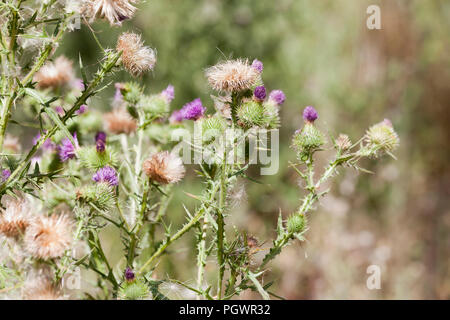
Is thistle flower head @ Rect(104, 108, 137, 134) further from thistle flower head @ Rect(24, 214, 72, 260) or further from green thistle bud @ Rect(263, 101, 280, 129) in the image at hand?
thistle flower head @ Rect(24, 214, 72, 260)

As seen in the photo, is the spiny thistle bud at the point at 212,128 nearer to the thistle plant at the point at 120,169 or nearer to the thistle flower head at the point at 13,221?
the thistle plant at the point at 120,169

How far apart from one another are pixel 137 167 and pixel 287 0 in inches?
130

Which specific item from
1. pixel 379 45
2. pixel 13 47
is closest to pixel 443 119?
pixel 379 45

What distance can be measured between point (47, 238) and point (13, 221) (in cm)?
14

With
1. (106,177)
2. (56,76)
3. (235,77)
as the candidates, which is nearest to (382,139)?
(235,77)

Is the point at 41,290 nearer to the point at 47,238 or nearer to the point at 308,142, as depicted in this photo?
the point at 47,238

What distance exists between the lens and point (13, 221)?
96 cm

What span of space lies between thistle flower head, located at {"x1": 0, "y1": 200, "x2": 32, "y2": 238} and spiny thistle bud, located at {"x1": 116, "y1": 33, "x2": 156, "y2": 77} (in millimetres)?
350

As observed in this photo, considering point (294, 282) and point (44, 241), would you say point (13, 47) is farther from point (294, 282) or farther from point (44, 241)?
point (294, 282)

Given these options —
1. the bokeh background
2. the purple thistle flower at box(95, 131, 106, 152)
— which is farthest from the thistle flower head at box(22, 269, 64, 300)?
the bokeh background

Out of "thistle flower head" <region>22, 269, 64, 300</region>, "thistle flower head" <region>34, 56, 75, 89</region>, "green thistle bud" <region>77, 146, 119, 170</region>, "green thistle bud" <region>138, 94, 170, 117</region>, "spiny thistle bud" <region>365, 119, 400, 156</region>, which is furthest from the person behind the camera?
"thistle flower head" <region>34, 56, 75, 89</region>

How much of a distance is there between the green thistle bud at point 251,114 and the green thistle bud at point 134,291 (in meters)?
0.40

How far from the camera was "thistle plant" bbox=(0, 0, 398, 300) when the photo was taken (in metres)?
0.90

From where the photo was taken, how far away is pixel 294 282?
309 cm
